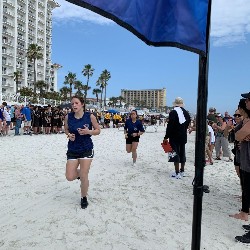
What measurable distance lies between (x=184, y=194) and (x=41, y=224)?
298cm

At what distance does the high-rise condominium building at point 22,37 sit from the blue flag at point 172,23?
8203 centimetres

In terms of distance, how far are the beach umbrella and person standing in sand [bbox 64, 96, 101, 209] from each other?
3222mm

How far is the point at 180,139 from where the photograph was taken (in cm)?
760

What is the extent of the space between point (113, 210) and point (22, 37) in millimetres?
93081

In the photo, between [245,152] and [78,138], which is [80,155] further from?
[245,152]

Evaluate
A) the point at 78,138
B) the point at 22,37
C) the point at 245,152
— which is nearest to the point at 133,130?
the point at 78,138

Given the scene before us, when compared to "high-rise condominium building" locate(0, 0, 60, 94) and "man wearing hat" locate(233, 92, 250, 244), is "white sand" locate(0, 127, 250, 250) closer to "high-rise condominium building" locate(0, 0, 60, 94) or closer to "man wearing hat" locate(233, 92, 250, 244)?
"man wearing hat" locate(233, 92, 250, 244)

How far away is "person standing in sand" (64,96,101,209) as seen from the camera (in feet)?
16.6

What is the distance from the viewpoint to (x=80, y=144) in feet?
16.7

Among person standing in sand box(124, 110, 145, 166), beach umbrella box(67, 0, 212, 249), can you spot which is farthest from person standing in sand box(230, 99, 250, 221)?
person standing in sand box(124, 110, 145, 166)

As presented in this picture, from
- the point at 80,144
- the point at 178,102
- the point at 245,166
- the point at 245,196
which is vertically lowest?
the point at 245,196

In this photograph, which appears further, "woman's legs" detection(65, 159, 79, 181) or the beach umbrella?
"woman's legs" detection(65, 159, 79, 181)

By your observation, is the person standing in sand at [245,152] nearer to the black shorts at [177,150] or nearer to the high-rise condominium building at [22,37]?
the black shorts at [177,150]

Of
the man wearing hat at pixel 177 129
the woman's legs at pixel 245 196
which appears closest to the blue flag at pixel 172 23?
the woman's legs at pixel 245 196
